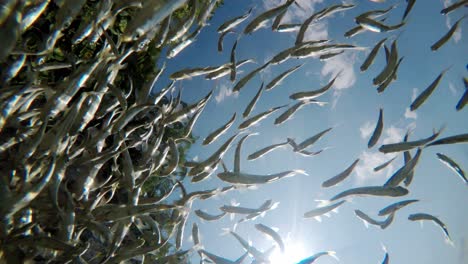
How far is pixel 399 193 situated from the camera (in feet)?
12.2

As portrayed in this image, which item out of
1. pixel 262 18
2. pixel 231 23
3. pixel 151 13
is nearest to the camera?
pixel 151 13

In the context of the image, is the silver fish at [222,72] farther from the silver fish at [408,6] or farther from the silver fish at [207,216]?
the silver fish at [408,6]

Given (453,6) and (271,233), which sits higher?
(453,6)

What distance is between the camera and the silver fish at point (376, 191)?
12.2 ft

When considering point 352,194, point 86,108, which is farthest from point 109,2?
point 352,194

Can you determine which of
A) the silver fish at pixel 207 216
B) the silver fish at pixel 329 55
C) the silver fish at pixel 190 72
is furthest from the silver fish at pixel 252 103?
the silver fish at pixel 207 216

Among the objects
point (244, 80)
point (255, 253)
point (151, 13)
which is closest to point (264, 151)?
point (244, 80)

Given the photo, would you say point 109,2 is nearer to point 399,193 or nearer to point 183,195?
point 183,195

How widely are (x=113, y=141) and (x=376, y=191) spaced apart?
315 cm

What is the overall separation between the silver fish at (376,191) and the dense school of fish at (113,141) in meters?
0.01

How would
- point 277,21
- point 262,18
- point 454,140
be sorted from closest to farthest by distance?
point 454,140
point 262,18
point 277,21

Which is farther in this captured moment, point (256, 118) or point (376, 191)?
point (256, 118)

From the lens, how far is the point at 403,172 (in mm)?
3934

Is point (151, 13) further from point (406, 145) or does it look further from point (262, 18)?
point (406, 145)
